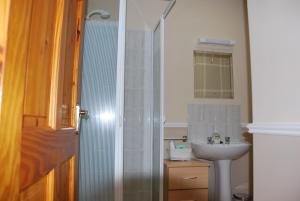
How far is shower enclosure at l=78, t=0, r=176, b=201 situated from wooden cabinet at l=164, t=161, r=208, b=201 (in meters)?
0.14

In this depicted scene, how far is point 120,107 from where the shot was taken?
1452mm

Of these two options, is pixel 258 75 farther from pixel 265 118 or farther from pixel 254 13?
pixel 254 13

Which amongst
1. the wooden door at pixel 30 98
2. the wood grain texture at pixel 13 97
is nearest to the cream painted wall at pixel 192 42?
the wooden door at pixel 30 98

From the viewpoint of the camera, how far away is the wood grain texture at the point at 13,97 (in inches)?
12.8

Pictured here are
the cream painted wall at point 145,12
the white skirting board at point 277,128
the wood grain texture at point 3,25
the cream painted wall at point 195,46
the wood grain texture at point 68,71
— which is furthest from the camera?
the cream painted wall at point 195,46

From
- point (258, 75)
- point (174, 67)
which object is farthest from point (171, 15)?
point (258, 75)

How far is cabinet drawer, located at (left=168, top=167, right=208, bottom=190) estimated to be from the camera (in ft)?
6.57

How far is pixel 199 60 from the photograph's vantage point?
2.67m

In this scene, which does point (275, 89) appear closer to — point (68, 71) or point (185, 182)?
point (68, 71)

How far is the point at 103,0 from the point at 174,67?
1089 mm

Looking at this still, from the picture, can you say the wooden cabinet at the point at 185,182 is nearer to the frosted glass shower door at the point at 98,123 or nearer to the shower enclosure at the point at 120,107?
the shower enclosure at the point at 120,107

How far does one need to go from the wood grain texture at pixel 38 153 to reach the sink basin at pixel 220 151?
5.68 feet

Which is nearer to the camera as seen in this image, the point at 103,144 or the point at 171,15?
the point at 103,144

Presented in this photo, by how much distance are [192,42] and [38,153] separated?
7.84ft
